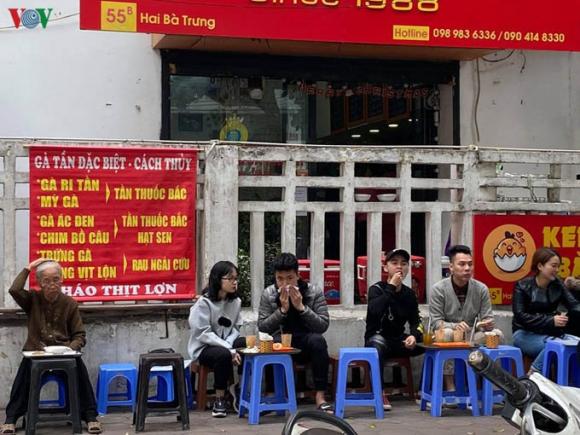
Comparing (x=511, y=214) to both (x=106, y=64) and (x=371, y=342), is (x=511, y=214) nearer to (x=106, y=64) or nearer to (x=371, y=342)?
(x=371, y=342)

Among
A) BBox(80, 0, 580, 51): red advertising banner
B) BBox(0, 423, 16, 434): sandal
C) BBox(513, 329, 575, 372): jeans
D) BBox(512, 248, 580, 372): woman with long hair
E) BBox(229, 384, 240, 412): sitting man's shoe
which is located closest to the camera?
BBox(0, 423, 16, 434): sandal

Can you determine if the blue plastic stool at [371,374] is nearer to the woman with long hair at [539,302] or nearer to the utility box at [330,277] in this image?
the utility box at [330,277]

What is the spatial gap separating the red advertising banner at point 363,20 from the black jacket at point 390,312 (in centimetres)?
301

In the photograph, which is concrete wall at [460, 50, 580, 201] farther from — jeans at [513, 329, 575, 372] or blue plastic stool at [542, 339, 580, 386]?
blue plastic stool at [542, 339, 580, 386]

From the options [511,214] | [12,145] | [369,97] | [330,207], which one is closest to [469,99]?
[369,97]

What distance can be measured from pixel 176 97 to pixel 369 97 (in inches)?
94.6

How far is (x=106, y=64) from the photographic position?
949cm

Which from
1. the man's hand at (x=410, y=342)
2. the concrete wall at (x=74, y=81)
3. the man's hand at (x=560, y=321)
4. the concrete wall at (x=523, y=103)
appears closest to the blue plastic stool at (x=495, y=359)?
the man's hand at (x=560, y=321)

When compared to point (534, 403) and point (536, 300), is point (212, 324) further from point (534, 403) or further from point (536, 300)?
point (534, 403)

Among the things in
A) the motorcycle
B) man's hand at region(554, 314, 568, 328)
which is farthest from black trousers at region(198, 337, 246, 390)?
the motorcycle

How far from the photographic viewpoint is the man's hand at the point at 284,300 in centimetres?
680

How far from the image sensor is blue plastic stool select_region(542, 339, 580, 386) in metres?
6.95

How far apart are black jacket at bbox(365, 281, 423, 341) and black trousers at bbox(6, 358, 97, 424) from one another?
2.26 metres

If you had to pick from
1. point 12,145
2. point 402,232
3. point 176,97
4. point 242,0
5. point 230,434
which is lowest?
point 230,434
